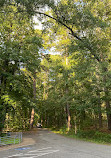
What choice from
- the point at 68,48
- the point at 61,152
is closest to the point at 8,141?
the point at 61,152

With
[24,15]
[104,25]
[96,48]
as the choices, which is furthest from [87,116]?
[24,15]

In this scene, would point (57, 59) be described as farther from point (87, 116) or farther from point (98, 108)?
point (87, 116)

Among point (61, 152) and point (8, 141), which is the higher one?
point (61, 152)

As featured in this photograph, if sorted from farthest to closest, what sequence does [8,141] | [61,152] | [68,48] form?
[68,48]
[8,141]
[61,152]

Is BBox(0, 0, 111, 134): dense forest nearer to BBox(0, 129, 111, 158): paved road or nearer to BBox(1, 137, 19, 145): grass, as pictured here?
BBox(1, 137, 19, 145): grass

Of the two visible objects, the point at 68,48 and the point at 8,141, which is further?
the point at 68,48

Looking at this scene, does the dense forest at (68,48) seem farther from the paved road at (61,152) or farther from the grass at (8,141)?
the paved road at (61,152)

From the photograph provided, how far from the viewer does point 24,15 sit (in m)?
10.4

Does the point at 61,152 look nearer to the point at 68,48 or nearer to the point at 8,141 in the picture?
the point at 8,141

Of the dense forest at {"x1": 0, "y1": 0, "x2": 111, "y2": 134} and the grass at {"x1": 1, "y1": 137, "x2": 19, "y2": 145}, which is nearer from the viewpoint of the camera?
the dense forest at {"x1": 0, "y1": 0, "x2": 111, "y2": 134}

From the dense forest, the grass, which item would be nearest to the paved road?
the grass

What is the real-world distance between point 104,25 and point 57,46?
9.56 meters

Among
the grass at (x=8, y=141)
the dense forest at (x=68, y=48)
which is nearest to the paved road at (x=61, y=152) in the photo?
the grass at (x=8, y=141)

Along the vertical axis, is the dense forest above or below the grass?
above
